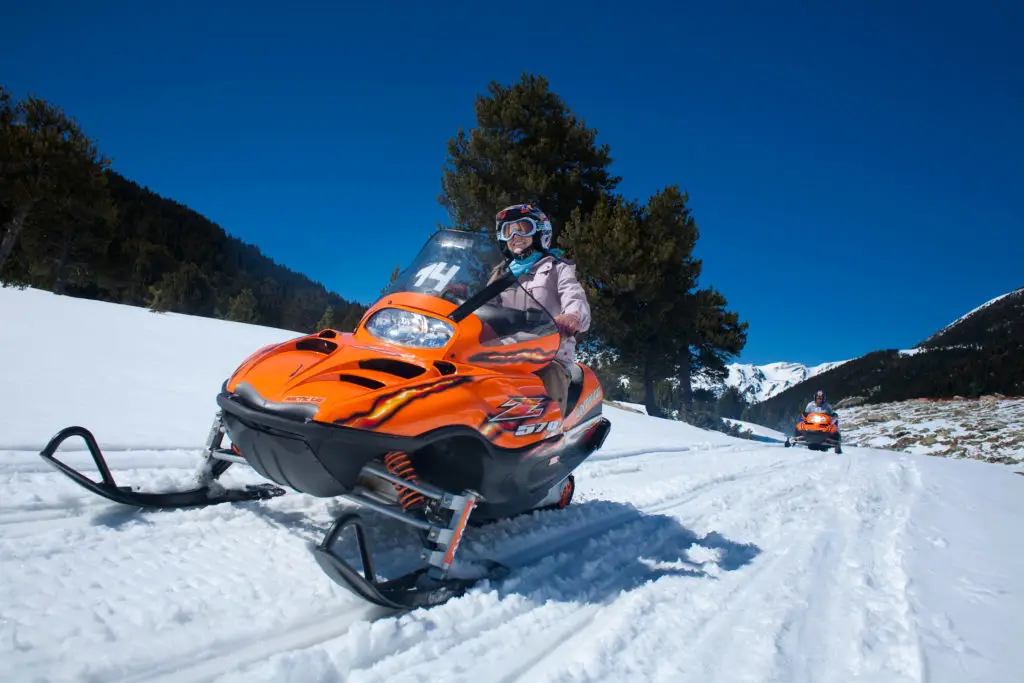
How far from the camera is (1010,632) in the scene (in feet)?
7.70

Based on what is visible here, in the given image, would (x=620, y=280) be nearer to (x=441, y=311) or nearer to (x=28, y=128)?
(x=441, y=311)

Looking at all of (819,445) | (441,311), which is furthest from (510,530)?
(819,445)

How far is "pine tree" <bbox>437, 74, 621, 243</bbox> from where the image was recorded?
17.6 m

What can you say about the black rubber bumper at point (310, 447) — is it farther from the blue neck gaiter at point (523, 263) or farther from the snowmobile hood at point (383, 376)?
the blue neck gaiter at point (523, 263)

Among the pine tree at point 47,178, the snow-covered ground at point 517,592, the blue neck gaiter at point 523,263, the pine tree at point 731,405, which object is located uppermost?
the pine tree at point 47,178

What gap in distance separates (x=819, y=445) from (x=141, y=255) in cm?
3786

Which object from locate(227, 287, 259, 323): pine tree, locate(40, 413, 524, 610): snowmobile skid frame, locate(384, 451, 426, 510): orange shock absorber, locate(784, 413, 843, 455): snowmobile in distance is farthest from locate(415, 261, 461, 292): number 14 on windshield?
locate(227, 287, 259, 323): pine tree

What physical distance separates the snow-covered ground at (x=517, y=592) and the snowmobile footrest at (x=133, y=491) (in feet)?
0.25

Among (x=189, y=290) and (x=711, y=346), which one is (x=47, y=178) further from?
(x=711, y=346)

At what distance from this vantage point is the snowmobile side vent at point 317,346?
2539 millimetres

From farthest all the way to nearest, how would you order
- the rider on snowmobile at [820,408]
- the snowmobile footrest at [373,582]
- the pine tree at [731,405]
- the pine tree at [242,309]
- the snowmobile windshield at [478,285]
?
the pine tree at [731,405]
the pine tree at [242,309]
the rider on snowmobile at [820,408]
the snowmobile windshield at [478,285]
the snowmobile footrest at [373,582]

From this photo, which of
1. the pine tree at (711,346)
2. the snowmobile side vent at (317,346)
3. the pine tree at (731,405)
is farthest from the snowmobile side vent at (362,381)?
the pine tree at (731,405)

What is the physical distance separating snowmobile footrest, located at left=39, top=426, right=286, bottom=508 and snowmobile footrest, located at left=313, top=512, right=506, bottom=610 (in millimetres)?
1188

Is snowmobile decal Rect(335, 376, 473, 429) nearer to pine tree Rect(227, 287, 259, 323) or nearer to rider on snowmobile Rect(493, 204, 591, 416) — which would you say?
rider on snowmobile Rect(493, 204, 591, 416)
